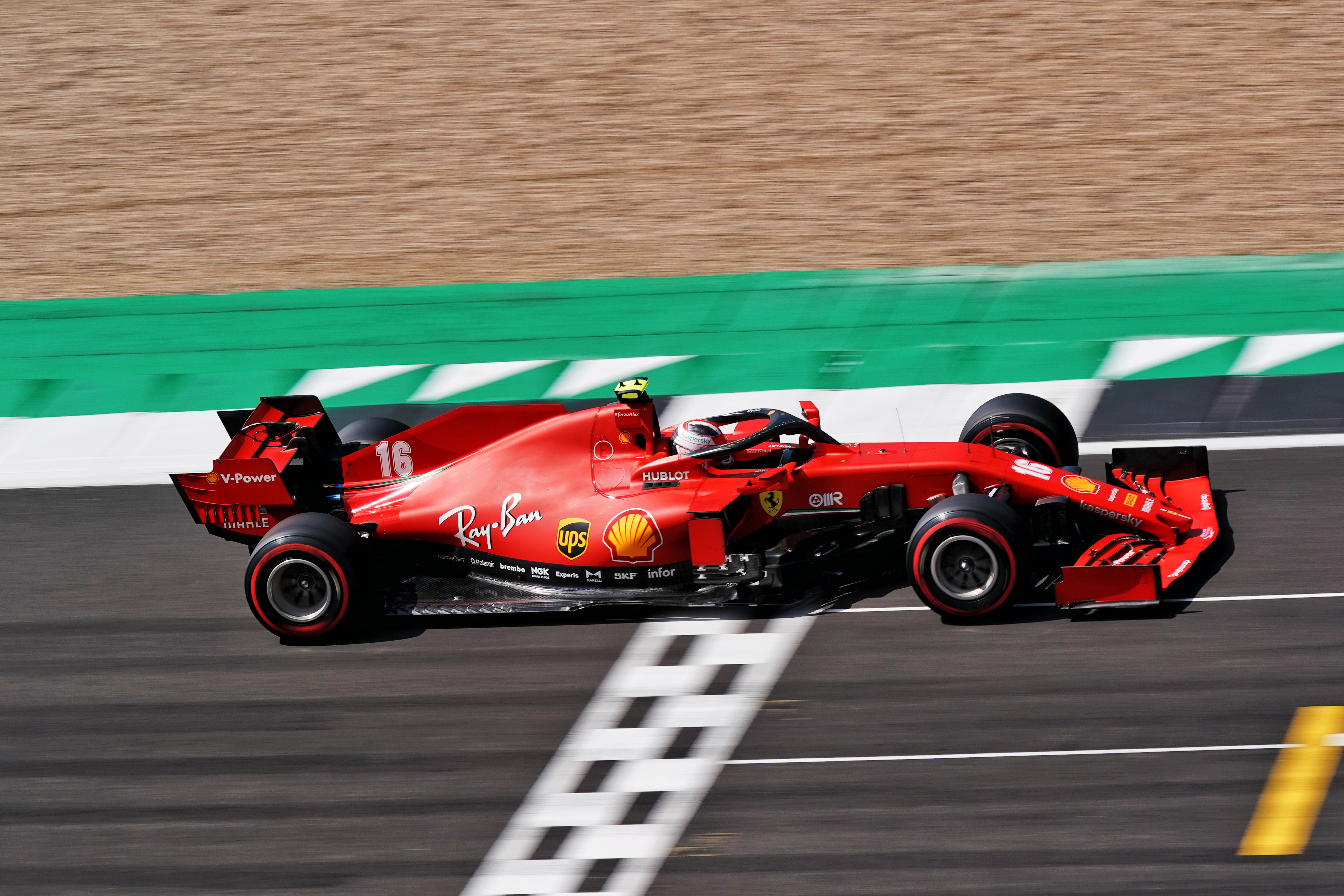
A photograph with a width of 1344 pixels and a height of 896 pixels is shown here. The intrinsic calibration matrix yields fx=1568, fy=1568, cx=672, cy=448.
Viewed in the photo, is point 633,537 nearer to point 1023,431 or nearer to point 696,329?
point 1023,431

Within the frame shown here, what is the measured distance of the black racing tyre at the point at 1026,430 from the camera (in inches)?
404

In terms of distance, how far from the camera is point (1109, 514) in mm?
9273

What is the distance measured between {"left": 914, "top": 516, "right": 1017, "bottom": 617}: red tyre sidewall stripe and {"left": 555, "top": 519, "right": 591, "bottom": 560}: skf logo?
196cm

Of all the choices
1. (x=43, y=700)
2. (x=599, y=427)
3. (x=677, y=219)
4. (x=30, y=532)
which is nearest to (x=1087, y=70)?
(x=677, y=219)

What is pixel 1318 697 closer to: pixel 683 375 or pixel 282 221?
pixel 683 375

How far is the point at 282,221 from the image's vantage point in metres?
19.1

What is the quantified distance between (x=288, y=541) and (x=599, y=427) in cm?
199

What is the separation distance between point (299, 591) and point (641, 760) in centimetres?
265

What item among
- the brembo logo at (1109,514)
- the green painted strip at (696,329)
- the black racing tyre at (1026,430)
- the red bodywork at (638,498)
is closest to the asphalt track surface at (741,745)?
the red bodywork at (638,498)

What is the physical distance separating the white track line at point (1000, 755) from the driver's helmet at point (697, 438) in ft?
7.88

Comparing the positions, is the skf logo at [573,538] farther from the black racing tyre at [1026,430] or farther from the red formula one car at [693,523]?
the black racing tyre at [1026,430]

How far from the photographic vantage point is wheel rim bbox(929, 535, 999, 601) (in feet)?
28.9

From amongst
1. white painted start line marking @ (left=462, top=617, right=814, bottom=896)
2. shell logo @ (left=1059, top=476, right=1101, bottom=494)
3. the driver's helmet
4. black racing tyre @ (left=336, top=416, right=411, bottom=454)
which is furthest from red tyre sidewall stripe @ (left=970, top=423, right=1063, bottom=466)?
black racing tyre @ (left=336, top=416, right=411, bottom=454)

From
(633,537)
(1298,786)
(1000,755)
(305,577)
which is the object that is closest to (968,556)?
(1000,755)
